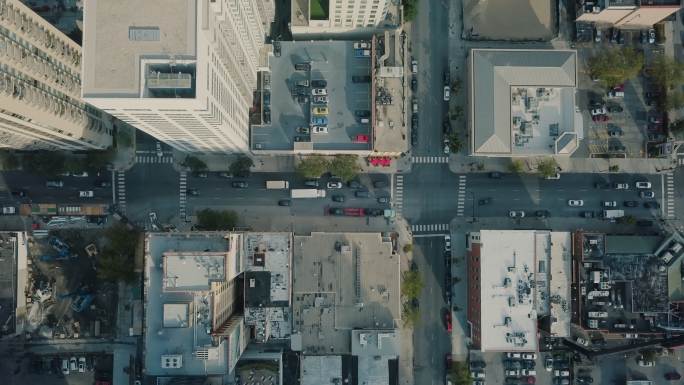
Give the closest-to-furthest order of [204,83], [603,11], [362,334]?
[204,83]
[362,334]
[603,11]

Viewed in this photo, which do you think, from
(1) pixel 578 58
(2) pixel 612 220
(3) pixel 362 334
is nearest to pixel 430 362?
(3) pixel 362 334

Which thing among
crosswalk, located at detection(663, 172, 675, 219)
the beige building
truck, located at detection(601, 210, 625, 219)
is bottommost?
truck, located at detection(601, 210, 625, 219)

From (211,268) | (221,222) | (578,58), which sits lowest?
(211,268)

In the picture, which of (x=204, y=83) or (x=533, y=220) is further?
(x=533, y=220)

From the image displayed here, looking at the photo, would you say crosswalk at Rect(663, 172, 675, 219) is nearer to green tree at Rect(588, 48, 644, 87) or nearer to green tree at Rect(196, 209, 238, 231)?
green tree at Rect(588, 48, 644, 87)

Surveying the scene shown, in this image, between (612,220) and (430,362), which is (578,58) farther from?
(430,362)

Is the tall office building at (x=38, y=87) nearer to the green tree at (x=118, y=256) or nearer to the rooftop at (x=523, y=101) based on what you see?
the green tree at (x=118, y=256)

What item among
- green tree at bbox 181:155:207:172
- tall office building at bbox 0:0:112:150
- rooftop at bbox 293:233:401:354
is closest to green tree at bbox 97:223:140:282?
green tree at bbox 181:155:207:172
